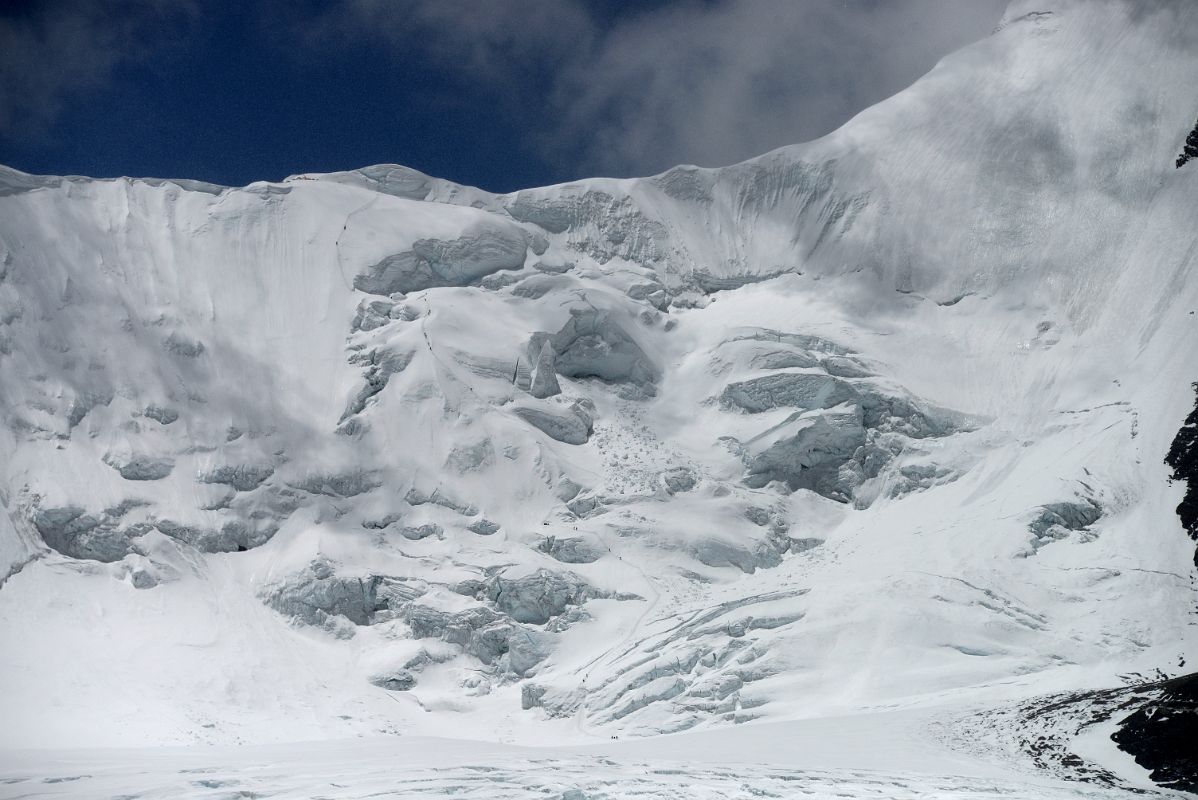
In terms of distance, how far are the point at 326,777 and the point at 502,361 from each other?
2670 inches

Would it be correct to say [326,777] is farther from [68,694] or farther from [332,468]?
[332,468]

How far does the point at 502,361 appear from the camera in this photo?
96938mm

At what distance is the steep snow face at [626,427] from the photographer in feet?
211

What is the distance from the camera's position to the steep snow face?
6425cm

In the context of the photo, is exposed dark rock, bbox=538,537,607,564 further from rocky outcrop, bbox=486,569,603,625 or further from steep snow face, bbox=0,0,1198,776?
rocky outcrop, bbox=486,569,603,625

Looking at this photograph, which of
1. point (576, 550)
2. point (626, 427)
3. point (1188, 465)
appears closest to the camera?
point (1188, 465)

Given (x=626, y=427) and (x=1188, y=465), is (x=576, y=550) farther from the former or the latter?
(x=1188, y=465)

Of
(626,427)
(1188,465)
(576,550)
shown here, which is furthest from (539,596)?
(1188,465)

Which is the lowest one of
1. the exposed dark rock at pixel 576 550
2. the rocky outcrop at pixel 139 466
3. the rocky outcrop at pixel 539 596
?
the rocky outcrop at pixel 539 596

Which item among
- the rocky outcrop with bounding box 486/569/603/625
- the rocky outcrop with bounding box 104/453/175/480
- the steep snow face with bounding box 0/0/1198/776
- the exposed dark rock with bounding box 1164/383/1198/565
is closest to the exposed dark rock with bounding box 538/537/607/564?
the steep snow face with bounding box 0/0/1198/776

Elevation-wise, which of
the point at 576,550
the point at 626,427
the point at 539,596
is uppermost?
the point at 626,427

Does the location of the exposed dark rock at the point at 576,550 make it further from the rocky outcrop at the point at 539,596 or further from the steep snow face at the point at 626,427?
the rocky outcrop at the point at 539,596

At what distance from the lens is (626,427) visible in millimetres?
94875

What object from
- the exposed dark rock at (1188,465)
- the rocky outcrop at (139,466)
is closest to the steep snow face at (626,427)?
the rocky outcrop at (139,466)
